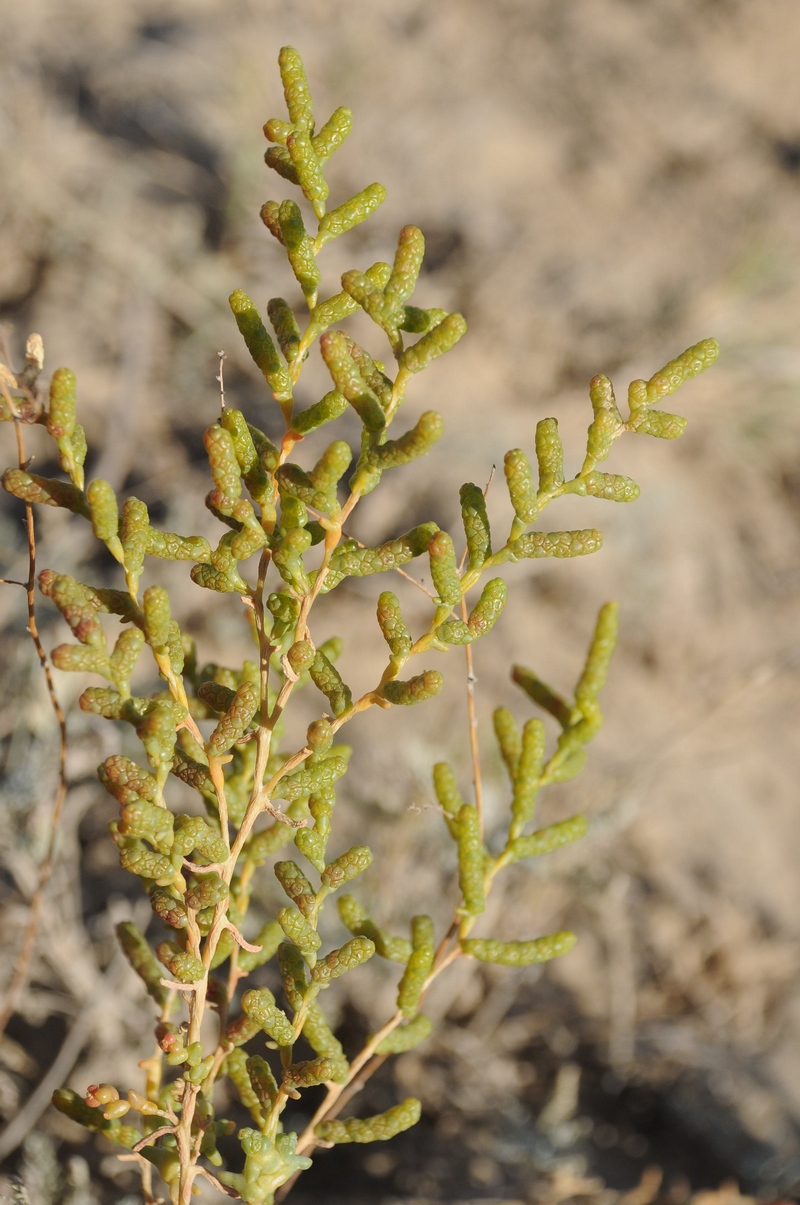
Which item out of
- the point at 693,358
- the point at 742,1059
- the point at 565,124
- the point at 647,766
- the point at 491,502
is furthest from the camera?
the point at 565,124

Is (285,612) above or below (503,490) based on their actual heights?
below

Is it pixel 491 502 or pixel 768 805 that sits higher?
pixel 491 502

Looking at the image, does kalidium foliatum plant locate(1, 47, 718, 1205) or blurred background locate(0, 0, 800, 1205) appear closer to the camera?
kalidium foliatum plant locate(1, 47, 718, 1205)

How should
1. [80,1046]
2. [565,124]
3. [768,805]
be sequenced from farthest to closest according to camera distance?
1. [565,124]
2. [768,805]
3. [80,1046]

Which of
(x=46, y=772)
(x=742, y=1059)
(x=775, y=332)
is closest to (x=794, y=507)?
(x=775, y=332)

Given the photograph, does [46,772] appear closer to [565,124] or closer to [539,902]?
[539,902]

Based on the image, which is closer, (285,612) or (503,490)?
(285,612)

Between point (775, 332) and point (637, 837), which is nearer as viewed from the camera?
point (637, 837)

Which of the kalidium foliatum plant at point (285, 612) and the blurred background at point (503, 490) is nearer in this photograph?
the kalidium foliatum plant at point (285, 612)
